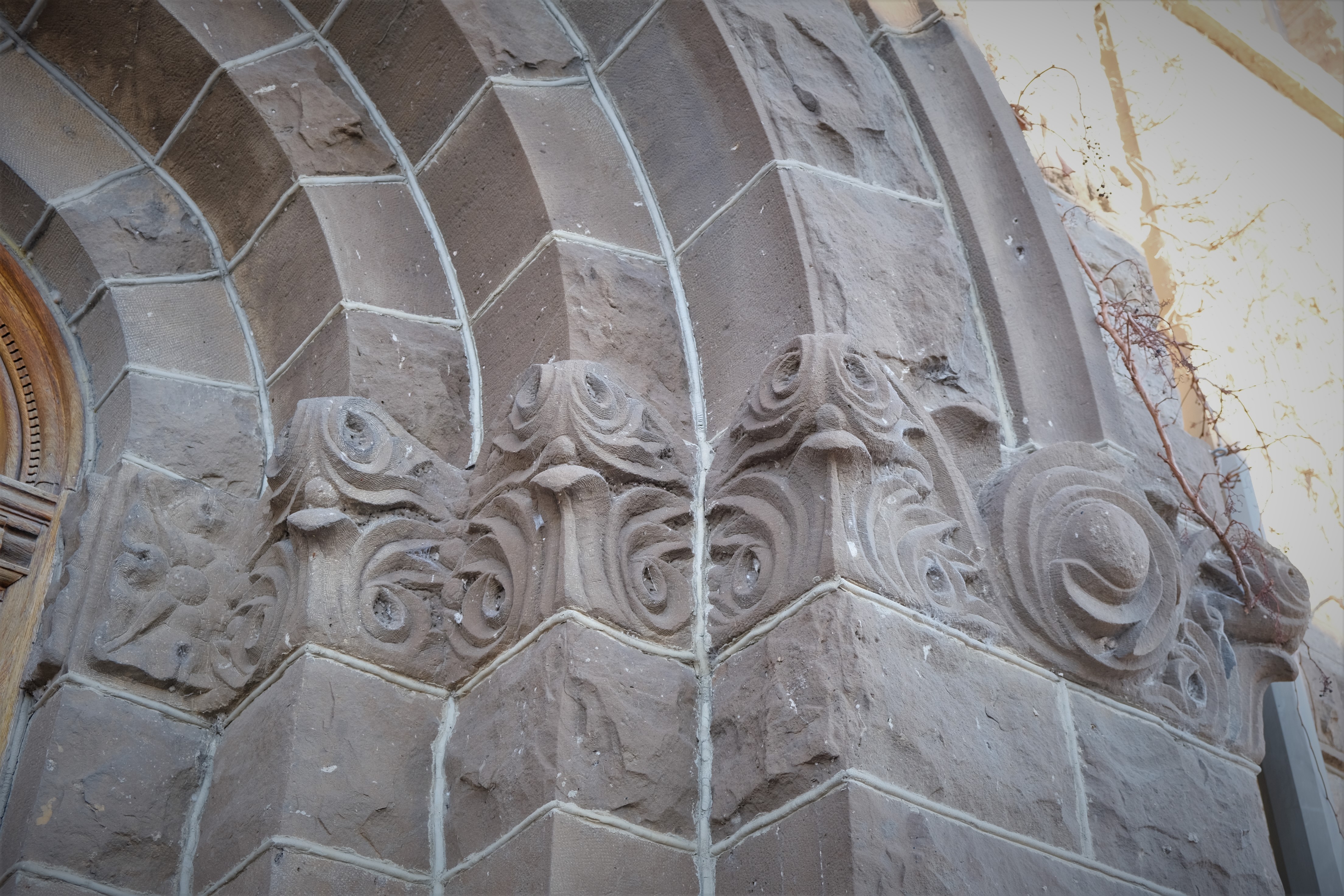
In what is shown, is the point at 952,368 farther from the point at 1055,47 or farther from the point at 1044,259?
the point at 1055,47

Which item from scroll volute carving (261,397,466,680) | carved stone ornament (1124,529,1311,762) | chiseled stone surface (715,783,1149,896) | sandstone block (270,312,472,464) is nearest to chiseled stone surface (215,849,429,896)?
scroll volute carving (261,397,466,680)

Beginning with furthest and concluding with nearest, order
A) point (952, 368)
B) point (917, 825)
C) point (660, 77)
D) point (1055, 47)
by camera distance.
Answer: point (1055, 47), point (660, 77), point (952, 368), point (917, 825)

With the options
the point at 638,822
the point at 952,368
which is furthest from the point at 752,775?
the point at 952,368

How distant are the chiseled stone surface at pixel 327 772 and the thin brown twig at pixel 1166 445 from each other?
1.42 metres

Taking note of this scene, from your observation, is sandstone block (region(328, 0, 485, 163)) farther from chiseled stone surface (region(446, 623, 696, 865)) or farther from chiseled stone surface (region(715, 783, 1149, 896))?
chiseled stone surface (region(715, 783, 1149, 896))

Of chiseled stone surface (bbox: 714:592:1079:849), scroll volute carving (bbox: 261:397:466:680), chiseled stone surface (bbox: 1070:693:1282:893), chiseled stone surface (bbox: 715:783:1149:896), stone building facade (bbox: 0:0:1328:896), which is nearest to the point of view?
chiseled stone surface (bbox: 715:783:1149:896)

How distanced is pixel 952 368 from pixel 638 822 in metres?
1.00

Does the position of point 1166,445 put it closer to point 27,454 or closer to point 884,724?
point 884,724

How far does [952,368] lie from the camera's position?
8.13 ft

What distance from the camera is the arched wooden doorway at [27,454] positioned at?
2473mm

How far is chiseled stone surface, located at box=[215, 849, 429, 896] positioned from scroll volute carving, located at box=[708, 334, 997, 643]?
0.59 meters

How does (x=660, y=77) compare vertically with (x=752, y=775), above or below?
above

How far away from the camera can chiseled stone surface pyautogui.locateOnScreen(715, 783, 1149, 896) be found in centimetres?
175

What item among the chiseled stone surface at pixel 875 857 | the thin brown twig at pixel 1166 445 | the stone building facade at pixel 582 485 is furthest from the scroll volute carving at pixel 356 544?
the thin brown twig at pixel 1166 445
